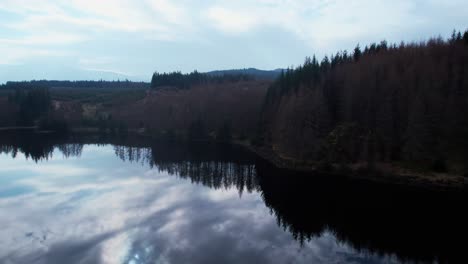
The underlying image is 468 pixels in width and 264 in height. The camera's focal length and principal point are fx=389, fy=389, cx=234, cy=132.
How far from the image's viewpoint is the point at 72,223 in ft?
97.9

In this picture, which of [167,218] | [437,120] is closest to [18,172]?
[167,218]

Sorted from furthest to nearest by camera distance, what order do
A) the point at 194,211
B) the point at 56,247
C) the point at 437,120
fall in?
the point at 437,120 < the point at 194,211 < the point at 56,247

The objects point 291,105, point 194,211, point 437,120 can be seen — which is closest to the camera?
point 194,211

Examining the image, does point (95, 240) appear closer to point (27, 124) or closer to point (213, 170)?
point (213, 170)

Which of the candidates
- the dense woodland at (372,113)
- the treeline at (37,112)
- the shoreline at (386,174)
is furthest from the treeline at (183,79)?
the shoreline at (386,174)

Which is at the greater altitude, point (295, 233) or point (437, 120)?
point (437, 120)

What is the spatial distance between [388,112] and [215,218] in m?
30.7

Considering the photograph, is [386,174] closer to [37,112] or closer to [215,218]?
[215,218]

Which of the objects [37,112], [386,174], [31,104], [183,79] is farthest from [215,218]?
[183,79]

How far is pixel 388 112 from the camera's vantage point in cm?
5122

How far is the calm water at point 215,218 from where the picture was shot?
24375 millimetres

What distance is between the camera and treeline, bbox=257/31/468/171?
47.3 m

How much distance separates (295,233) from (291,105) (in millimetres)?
36033

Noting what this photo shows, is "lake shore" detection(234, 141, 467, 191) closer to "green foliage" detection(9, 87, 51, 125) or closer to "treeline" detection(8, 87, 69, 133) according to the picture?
"treeline" detection(8, 87, 69, 133)
